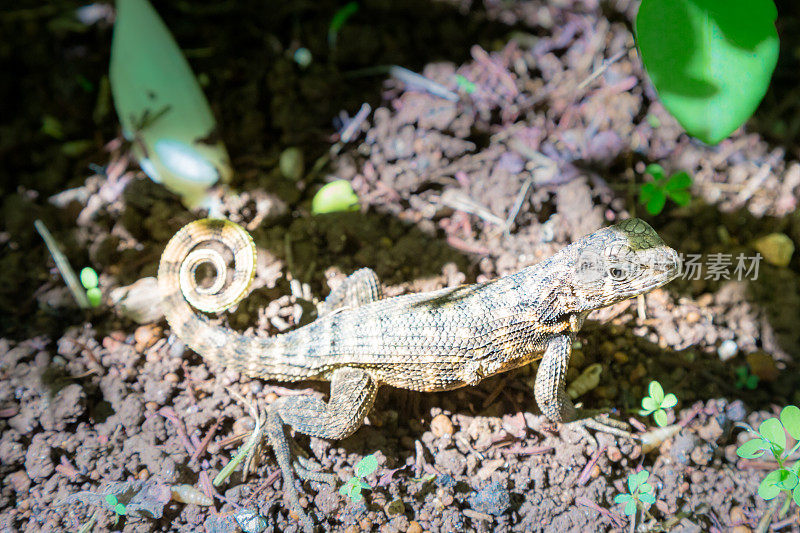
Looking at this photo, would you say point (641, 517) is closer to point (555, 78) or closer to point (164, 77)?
point (555, 78)

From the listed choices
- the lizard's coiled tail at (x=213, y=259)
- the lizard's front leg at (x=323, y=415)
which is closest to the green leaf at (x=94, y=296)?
the lizard's coiled tail at (x=213, y=259)

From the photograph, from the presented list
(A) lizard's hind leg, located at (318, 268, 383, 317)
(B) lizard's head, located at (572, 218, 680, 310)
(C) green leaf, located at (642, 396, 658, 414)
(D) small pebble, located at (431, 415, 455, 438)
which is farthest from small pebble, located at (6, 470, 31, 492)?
(C) green leaf, located at (642, 396, 658, 414)

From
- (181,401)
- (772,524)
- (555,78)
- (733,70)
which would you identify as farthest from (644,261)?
(181,401)

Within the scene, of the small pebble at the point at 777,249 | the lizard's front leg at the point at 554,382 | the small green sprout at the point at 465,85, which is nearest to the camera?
the lizard's front leg at the point at 554,382

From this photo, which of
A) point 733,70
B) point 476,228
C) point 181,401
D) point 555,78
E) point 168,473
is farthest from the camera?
point 555,78

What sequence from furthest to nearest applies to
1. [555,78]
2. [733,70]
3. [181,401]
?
1. [555,78]
2. [181,401]
3. [733,70]

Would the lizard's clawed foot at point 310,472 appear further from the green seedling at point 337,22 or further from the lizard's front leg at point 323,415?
the green seedling at point 337,22
